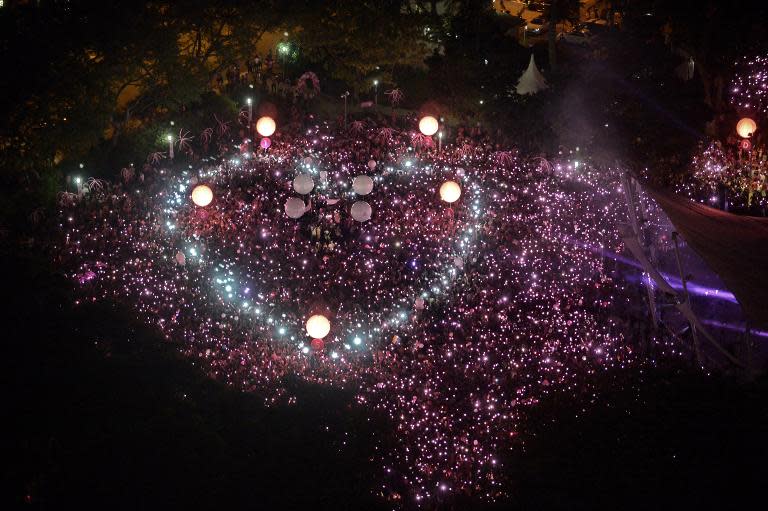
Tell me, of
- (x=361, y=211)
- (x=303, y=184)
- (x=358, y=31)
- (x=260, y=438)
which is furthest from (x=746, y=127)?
(x=260, y=438)

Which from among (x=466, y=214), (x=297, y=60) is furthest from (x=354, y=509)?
(x=297, y=60)

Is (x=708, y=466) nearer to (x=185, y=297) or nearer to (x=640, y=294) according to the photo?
(x=640, y=294)

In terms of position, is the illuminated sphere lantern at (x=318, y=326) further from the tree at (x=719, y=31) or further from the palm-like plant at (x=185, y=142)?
the tree at (x=719, y=31)

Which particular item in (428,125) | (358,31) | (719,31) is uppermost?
(719,31)

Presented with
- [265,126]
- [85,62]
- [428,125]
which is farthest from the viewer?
[428,125]

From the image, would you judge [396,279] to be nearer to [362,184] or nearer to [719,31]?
[362,184]

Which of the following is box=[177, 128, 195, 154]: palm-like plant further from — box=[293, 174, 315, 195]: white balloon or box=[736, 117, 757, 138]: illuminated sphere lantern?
box=[736, 117, 757, 138]: illuminated sphere lantern
